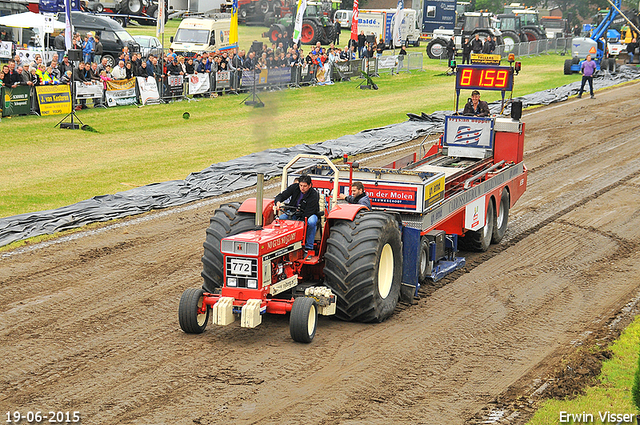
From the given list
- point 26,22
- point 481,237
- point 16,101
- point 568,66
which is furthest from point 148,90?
point 568,66

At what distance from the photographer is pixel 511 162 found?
15.1m

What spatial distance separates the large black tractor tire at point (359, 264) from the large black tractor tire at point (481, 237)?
3.72 meters

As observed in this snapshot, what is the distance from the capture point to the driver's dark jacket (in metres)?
9.83

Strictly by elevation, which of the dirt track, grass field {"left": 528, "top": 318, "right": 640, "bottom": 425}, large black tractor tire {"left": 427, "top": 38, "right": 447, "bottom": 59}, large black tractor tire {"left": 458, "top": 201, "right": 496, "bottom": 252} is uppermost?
large black tractor tire {"left": 427, "top": 38, "right": 447, "bottom": 59}

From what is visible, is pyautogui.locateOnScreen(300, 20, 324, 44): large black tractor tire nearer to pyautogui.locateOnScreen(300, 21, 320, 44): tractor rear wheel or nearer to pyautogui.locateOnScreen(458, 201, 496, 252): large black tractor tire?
pyautogui.locateOnScreen(300, 21, 320, 44): tractor rear wheel

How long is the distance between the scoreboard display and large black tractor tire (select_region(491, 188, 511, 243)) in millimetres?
2722

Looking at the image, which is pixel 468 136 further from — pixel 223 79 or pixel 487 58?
pixel 223 79

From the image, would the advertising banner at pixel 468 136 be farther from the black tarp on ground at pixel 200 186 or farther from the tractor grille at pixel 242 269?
the tractor grille at pixel 242 269

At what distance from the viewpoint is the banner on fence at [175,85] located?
28.6 metres

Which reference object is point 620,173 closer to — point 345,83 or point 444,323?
point 444,323

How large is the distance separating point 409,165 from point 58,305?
659cm

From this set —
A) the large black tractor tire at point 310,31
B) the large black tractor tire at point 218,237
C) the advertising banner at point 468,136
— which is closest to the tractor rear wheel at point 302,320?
the large black tractor tire at point 218,237

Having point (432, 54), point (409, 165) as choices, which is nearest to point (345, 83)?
point (432, 54)

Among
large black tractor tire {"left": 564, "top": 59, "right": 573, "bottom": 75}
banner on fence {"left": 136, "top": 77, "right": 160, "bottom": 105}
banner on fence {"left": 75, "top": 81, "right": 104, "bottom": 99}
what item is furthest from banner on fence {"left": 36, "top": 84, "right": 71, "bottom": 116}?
large black tractor tire {"left": 564, "top": 59, "right": 573, "bottom": 75}
